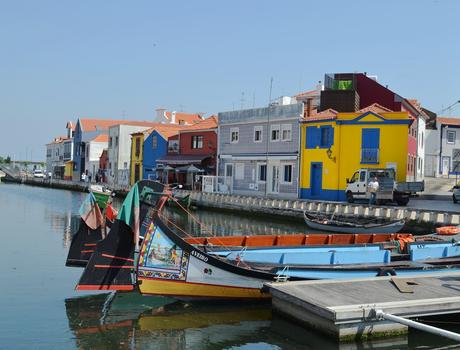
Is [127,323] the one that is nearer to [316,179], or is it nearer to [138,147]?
[316,179]

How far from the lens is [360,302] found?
443 inches

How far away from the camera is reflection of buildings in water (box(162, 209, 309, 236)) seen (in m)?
30.6

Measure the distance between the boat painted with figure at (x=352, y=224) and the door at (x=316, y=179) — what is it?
7.38 m

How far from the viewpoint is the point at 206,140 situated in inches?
2130

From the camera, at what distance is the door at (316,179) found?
40125 millimetres

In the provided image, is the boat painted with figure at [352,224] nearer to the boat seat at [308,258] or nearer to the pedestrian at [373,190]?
the pedestrian at [373,190]

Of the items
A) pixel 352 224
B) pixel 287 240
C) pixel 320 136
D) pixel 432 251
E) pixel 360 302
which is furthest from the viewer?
pixel 320 136

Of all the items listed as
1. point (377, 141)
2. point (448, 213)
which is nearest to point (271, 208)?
point (377, 141)

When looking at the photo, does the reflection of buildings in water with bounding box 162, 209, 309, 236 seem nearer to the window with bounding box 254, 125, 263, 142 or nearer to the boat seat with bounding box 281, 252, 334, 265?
the window with bounding box 254, 125, 263, 142

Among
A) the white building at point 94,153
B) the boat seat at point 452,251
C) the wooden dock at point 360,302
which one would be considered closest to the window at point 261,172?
the boat seat at point 452,251

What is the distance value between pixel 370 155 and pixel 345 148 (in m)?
1.85

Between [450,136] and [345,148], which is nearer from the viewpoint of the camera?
[345,148]

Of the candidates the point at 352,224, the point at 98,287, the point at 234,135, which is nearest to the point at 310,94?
the point at 234,135

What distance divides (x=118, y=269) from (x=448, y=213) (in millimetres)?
19334
